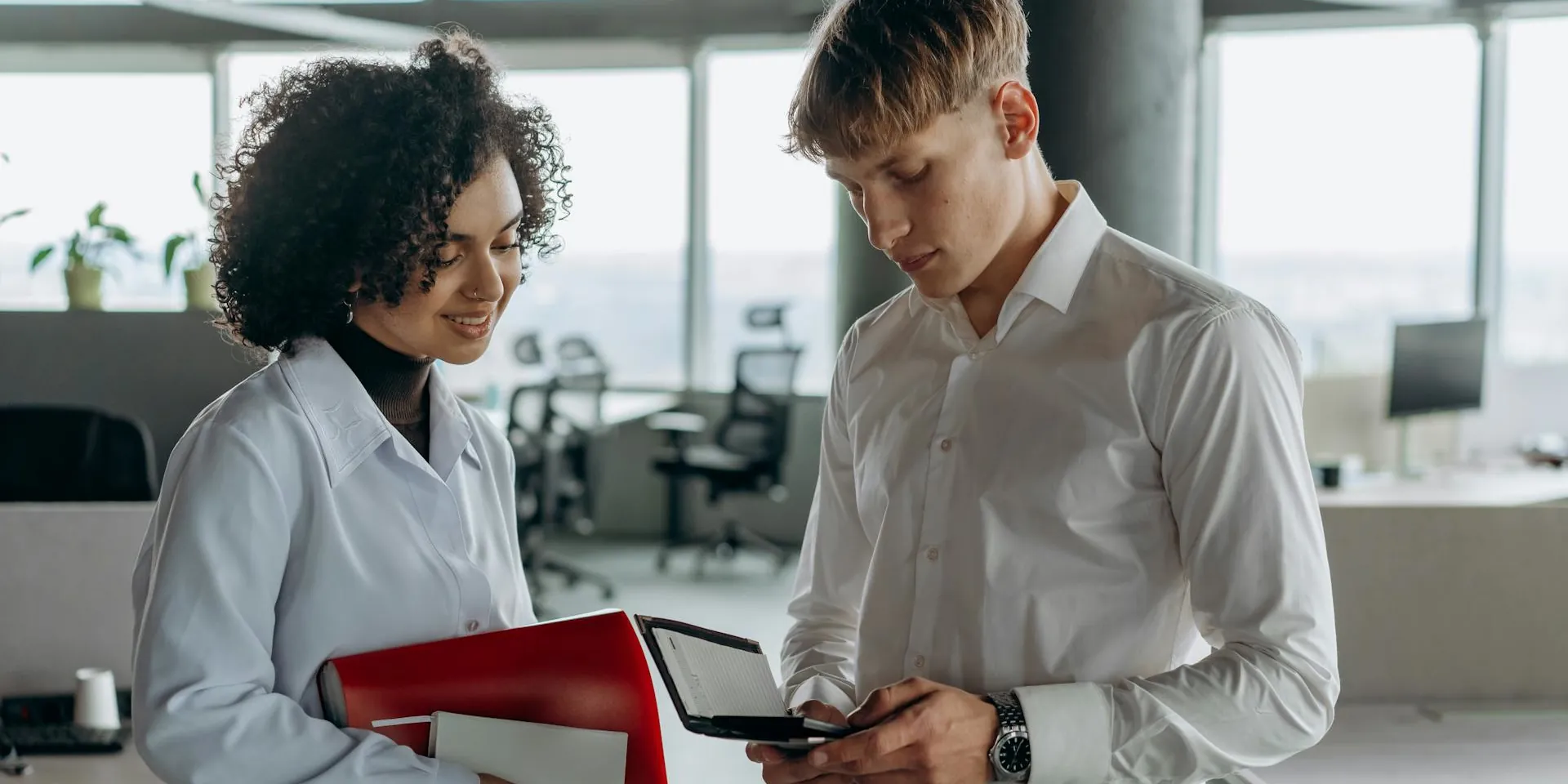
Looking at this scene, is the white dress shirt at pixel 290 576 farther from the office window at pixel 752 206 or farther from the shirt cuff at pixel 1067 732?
the office window at pixel 752 206

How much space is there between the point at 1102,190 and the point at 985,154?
1.91 meters

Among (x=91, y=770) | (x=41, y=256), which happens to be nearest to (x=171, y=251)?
(x=41, y=256)

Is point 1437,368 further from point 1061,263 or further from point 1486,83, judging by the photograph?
point 1061,263

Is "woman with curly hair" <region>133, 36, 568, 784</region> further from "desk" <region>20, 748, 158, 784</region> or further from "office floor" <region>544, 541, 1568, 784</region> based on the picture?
"office floor" <region>544, 541, 1568, 784</region>

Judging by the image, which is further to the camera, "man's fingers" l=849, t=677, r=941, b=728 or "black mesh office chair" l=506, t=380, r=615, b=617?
"black mesh office chair" l=506, t=380, r=615, b=617

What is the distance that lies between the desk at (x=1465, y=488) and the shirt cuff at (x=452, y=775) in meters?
3.52

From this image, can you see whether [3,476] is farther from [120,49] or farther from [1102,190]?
[120,49]

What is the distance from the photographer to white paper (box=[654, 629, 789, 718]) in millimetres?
1130

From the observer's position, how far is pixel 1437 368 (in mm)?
4926

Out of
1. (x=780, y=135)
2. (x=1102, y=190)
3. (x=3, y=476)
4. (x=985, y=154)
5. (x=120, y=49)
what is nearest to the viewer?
(x=985, y=154)

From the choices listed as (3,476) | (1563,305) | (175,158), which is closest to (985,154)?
(3,476)

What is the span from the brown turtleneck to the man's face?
50 centimetres

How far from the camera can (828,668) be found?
152 cm

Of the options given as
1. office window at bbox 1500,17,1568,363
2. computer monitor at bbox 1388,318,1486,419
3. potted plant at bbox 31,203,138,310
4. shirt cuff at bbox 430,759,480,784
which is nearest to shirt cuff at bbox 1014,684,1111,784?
shirt cuff at bbox 430,759,480,784
